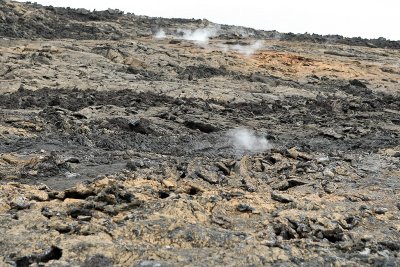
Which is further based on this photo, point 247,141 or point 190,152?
point 247,141

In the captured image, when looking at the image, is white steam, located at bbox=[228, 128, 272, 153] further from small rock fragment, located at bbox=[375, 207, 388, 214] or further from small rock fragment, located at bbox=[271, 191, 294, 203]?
small rock fragment, located at bbox=[375, 207, 388, 214]

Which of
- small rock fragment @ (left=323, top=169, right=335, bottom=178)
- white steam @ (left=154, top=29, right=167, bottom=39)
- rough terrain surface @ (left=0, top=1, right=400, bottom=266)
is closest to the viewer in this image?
rough terrain surface @ (left=0, top=1, right=400, bottom=266)

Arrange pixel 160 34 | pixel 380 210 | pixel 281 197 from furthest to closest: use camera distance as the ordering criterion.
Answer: pixel 160 34
pixel 281 197
pixel 380 210

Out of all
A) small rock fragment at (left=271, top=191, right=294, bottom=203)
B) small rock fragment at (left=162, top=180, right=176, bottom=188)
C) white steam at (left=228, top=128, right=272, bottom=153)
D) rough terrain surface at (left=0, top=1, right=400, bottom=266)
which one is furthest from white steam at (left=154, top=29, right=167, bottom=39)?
small rock fragment at (left=271, top=191, right=294, bottom=203)

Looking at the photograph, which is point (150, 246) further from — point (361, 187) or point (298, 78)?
point (298, 78)

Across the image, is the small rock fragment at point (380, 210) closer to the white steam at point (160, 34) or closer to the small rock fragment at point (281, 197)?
the small rock fragment at point (281, 197)

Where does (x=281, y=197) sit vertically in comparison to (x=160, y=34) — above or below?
below

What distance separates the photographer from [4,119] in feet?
31.0

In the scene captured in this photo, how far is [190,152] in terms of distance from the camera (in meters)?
8.70

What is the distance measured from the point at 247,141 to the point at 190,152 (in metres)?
1.67

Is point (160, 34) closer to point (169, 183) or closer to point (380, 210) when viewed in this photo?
point (169, 183)

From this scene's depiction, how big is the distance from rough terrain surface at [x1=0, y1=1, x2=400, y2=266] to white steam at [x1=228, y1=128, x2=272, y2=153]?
0.21ft

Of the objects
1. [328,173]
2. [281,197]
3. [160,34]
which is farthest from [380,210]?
[160,34]

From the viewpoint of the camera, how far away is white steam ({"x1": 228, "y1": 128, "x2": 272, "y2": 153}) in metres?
9.34
